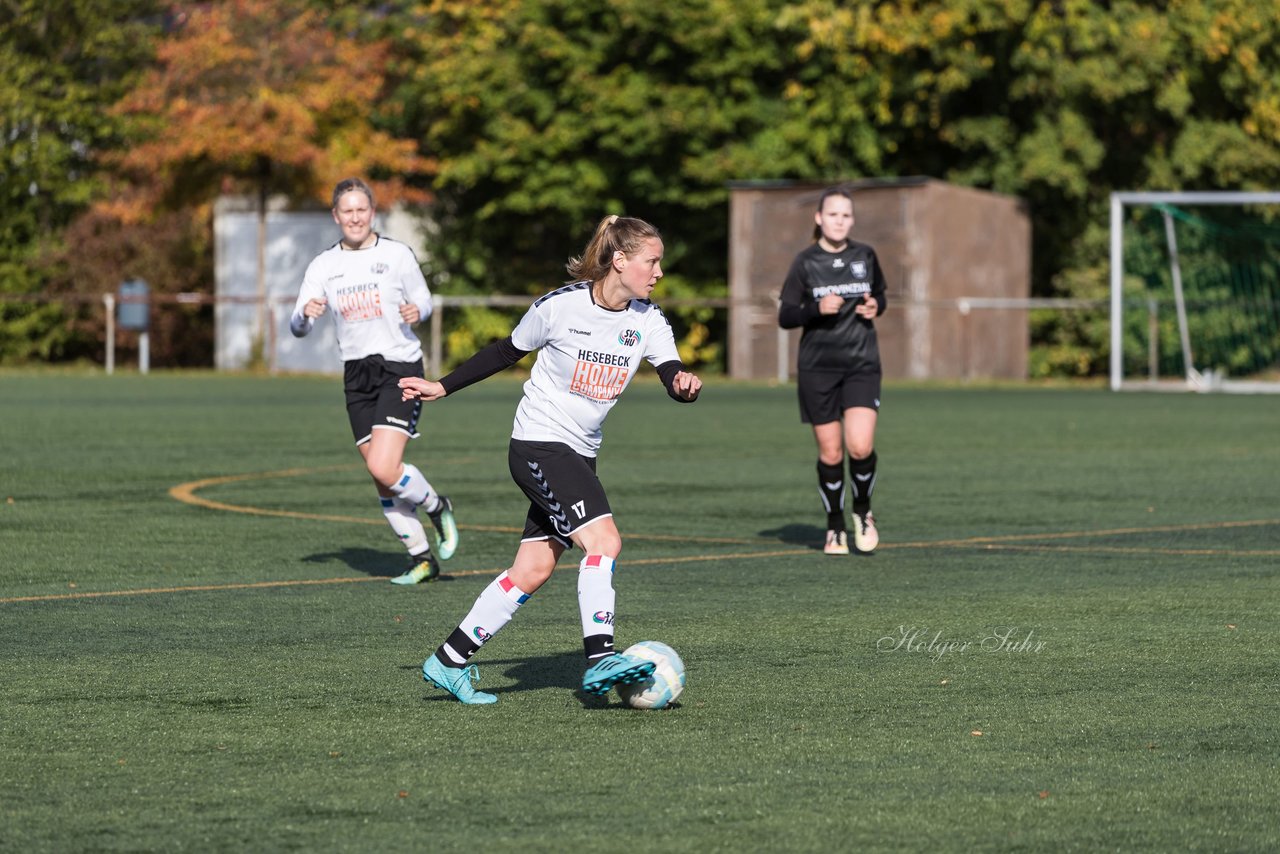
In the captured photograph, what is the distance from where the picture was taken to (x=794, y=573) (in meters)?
11.0

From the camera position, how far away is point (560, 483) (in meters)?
7.31

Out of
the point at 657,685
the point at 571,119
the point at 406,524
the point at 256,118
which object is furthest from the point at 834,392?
the point at 256,118

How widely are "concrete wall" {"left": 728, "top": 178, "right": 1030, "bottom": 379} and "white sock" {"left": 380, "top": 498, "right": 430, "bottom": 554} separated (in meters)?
24.7

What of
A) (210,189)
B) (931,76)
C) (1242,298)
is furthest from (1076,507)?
(210,189)

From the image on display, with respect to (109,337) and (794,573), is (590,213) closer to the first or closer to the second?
(109,337)

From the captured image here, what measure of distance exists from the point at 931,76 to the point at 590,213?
749cm

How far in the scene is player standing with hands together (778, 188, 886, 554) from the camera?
11.9 metres

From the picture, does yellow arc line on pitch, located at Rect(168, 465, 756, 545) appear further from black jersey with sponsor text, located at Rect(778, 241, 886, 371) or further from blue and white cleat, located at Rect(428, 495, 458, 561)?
blue and white cleat, located at Rect(428, 495, 458, 561)

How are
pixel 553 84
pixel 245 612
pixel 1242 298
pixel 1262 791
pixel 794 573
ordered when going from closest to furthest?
1. pixel 1262 791
2. pixel 245 612
3. pixel 794 573
4. pixel 1242 298
5. pixel 553 84

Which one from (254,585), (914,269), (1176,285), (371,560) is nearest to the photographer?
(254,585)

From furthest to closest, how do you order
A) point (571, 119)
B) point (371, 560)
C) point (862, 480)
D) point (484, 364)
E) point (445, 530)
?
1. point (571, 119)
2. point (862, 480)
3. point (371, 560)
4. point (445, 530)
5. point (484, 364)

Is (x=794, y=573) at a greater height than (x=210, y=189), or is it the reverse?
(x=210, y=189)

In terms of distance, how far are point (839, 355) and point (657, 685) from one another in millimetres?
5280

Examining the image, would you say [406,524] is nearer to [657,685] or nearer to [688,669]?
[688,669]
